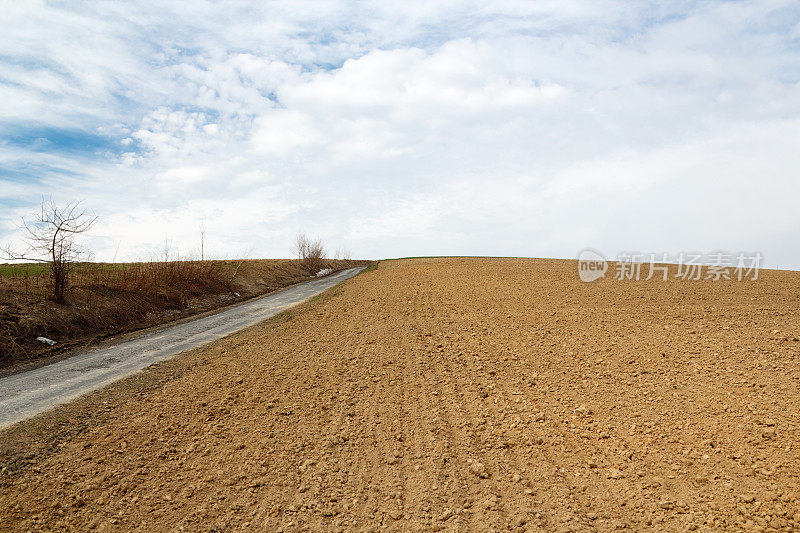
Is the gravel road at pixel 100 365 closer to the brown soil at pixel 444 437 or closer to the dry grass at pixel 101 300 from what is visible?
the brown soil at pixel 444 437

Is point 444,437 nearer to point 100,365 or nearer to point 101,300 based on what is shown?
point 100,365

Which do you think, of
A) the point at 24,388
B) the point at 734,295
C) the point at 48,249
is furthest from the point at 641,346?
the point at 48,249

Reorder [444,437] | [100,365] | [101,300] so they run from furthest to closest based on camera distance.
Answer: [101,300] < [100,365] < [444,437]

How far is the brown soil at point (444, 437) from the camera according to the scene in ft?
13.4

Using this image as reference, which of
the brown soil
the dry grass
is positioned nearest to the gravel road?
the brown soil

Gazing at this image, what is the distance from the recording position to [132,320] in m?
14.9

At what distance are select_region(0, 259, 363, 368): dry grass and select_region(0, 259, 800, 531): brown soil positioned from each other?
A: 5.16 meters

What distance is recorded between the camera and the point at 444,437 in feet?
17.7

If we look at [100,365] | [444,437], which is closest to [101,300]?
[100,365]

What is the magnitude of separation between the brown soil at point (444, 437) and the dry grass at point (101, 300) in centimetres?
516

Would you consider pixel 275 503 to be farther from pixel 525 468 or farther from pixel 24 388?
pixel 24 388

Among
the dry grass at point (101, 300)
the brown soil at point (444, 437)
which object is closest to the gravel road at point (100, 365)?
the brown soil at point (444, 437)

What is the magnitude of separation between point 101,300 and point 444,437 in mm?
13550

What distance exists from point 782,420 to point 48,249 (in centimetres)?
1718
